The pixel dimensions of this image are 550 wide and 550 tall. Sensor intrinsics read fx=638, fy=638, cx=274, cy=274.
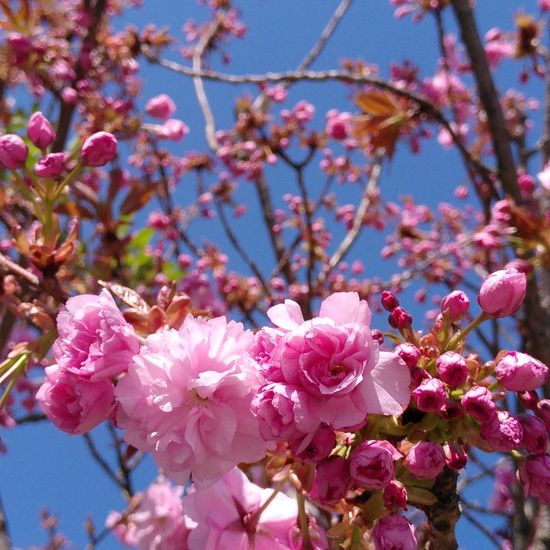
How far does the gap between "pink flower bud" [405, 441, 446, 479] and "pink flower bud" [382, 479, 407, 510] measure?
4 centimetres

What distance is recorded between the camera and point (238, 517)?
1205 millimetres

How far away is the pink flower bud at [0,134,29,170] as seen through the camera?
1454 millimetres

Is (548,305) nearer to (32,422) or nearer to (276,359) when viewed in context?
(276,359)

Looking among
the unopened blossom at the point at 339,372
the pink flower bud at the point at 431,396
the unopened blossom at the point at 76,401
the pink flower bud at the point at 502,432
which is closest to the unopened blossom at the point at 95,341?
the unopened blossom at the point at 76,401

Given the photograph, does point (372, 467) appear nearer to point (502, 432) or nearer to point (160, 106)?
point (502, 432)

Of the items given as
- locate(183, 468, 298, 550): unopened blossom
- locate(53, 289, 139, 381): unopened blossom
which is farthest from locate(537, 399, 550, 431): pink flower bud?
locate(53, 289, 139, 381): unopened blossom

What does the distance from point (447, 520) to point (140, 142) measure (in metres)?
3.67

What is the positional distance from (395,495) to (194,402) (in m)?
0.33

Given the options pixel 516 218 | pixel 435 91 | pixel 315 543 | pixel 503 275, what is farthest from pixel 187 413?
pixel 435 91

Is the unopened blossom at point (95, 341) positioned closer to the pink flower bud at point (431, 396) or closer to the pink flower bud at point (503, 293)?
the pink flower bud at point (431, 396)

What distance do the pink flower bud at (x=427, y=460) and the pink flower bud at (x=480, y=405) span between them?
7 centimetres

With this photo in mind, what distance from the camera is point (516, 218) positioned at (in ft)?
7.11

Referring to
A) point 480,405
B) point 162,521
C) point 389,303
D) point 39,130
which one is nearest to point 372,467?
point 480,405

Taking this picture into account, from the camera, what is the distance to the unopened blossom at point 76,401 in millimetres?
1000
